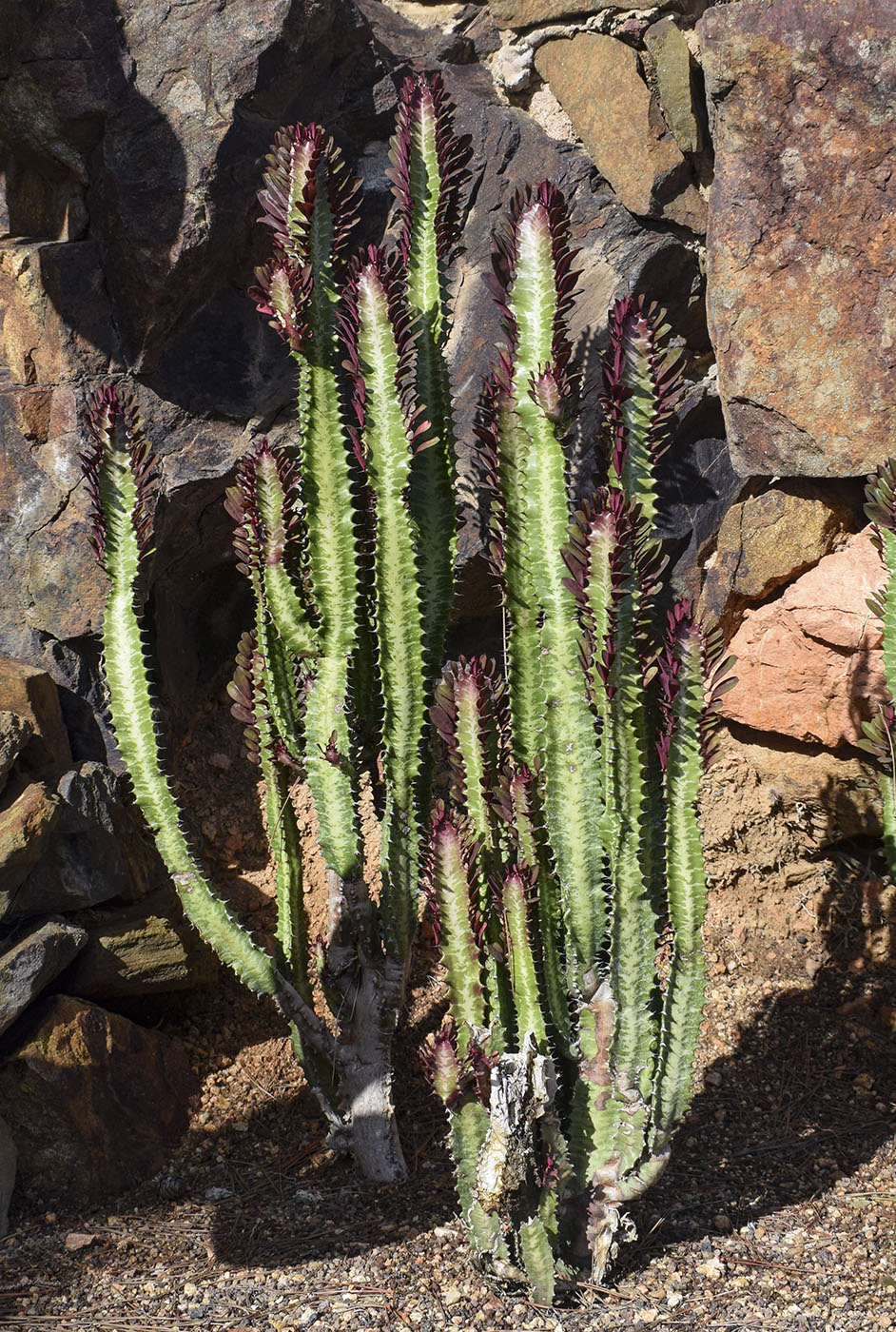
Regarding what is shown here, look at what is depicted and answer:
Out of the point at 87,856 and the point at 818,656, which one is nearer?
the point at 87,856

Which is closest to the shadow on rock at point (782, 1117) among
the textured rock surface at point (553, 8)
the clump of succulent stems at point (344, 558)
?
the clump of succulent stems at point (344, 558)

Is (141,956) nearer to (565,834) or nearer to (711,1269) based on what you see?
(565,834)

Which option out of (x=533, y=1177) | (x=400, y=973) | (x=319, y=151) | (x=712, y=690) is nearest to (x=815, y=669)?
(x=712, y=690)

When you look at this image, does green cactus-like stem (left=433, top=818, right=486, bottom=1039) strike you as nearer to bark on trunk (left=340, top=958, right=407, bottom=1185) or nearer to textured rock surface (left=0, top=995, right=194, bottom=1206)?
bark on trunk (left=340, top=958, right=407, bottom=1185)

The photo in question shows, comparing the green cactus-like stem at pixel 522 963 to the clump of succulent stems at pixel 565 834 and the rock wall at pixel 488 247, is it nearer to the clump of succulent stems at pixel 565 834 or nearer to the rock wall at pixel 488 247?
the clump of succulent stems at pixel 565 834

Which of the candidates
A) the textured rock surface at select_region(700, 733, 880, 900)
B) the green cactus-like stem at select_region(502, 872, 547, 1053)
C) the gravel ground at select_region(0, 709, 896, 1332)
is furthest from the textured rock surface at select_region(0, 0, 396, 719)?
the textured rock surface at select_region(700, 733, 880, 900)

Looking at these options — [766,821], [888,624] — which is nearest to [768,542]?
[766,821]

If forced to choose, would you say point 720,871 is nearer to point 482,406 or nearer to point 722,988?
point 722,988
